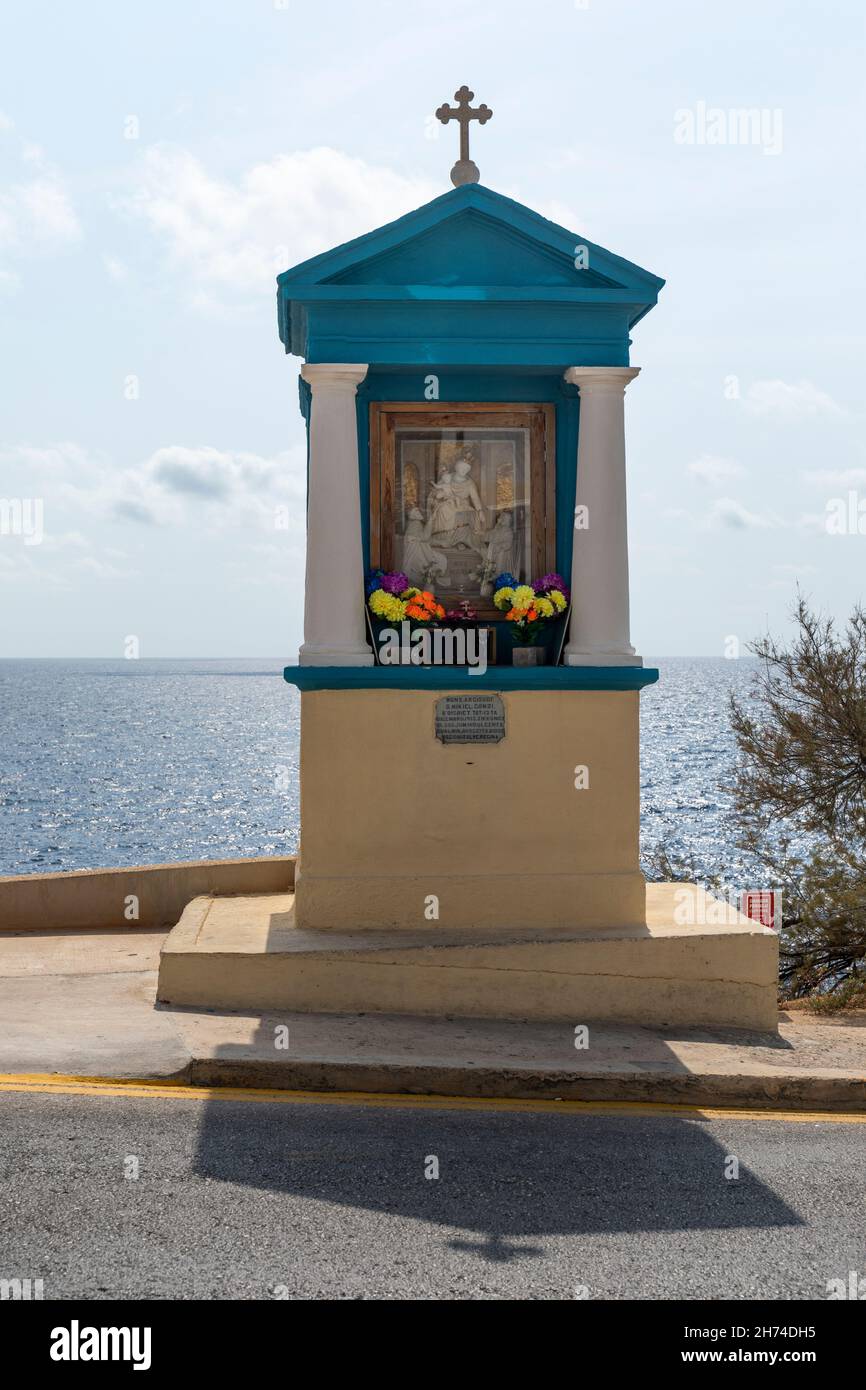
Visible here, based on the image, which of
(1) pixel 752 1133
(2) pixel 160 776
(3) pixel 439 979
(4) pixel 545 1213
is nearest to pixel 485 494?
(3) pixel 439 979

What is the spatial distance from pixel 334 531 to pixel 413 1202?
17.6 feet

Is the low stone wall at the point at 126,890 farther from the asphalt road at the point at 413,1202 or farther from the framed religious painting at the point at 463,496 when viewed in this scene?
the asphalt road at the point at 413,1202

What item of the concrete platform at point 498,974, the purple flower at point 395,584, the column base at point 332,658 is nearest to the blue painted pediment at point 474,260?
the purple flower at point 395,584

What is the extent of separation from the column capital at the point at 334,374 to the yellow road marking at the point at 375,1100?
499 cm

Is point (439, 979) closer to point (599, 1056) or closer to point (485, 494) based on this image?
point (599, 1056)

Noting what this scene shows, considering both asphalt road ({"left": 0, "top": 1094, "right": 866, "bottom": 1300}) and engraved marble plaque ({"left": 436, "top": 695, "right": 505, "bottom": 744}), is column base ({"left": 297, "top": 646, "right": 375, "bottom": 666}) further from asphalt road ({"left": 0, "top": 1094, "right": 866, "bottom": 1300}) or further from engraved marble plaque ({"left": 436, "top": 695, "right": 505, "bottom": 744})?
asphalt road ({"left": 0, "top": 1094, "right": 866, "bottom": 1300})

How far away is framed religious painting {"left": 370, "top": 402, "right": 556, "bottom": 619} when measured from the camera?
10.6 m

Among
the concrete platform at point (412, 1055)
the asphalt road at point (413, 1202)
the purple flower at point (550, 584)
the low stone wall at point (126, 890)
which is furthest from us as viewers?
the low stone wall at point (126, 890)

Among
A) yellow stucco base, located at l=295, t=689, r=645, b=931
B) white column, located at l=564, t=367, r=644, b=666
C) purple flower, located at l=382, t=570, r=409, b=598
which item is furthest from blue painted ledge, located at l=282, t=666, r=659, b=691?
purple flower, located at l=382, t=570, r=409, b=598

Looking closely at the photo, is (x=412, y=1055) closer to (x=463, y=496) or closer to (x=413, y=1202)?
(x=413, y=1202)

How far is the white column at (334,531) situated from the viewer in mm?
9984

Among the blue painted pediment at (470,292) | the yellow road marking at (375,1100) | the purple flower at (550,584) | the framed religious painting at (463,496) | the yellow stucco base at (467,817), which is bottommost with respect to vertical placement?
the yellow road marking at (375,1100)

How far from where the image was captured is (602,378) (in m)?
10.2
